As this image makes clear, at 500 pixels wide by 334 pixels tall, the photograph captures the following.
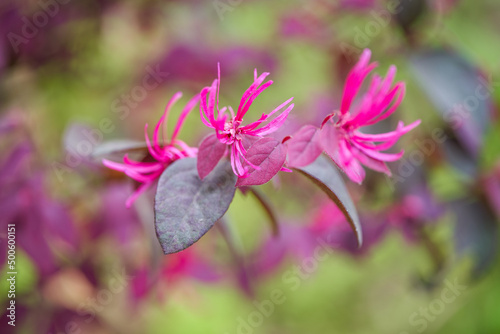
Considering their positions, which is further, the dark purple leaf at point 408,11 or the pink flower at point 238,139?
the dark purple leaf at point 408,11

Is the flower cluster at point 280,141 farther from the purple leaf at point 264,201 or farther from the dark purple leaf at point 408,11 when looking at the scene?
the dark purple leaf at point 408,11

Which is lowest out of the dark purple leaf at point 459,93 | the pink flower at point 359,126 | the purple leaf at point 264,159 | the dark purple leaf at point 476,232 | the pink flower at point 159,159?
the dark purple leaf at point 476,232

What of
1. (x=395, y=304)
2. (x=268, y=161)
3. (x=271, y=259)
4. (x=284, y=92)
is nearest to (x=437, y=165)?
(x=271, y=259)

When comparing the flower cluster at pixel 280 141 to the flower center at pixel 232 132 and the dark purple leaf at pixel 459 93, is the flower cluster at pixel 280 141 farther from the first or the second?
the dark purple leaf at pixel 459 93

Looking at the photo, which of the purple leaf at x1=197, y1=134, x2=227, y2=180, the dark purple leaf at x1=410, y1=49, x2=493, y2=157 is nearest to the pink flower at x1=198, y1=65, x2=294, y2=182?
the purple leaf at x1=197, y1=134, x2=227, y2=180

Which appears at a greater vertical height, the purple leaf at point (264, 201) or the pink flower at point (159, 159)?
the pink flower at point (159, 159)

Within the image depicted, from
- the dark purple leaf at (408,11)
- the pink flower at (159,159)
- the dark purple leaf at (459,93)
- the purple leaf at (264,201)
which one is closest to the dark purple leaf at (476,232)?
the dark purple leaf at (459,93)

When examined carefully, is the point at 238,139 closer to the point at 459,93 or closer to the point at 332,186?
the point at 332,186

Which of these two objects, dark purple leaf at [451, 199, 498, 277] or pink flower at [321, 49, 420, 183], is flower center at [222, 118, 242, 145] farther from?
dark purple leaf at [451, 199, 498, 277]

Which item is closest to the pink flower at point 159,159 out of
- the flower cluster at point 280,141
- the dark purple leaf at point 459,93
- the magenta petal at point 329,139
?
the flower cluster at point 280,141
